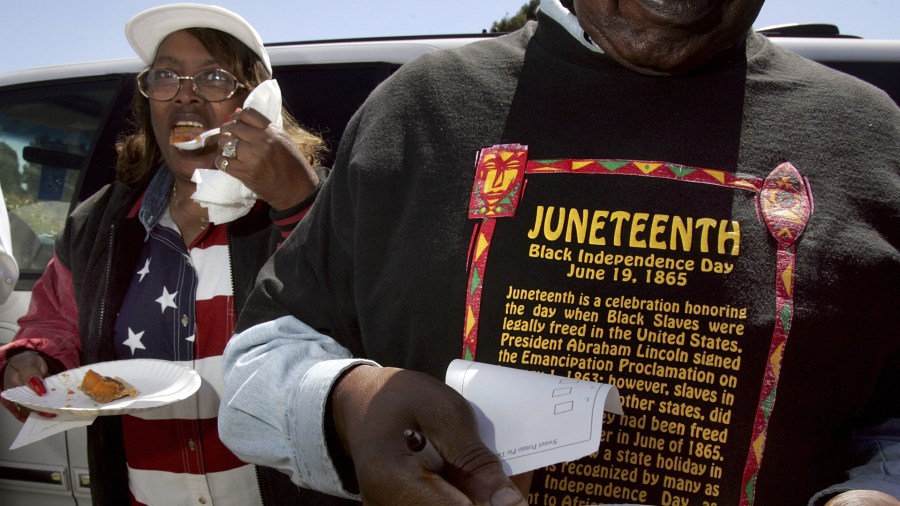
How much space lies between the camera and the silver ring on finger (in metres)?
2.28

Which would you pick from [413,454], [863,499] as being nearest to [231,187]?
[413,454]

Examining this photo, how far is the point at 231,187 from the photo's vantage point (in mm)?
2340

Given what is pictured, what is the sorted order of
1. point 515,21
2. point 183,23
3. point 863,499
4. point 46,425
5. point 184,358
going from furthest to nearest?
1. point 515,21
2. point 183,23
3. point 184,358
4. point 46,425
5. point 863,499

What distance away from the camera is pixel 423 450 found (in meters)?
0.87

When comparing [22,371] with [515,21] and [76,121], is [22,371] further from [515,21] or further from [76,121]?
[515,21]

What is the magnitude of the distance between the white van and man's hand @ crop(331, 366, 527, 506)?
2.25 metres

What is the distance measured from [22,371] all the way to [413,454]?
1.97 m

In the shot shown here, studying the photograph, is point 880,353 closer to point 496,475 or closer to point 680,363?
point 680,363

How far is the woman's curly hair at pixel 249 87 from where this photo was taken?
2646 millimetres

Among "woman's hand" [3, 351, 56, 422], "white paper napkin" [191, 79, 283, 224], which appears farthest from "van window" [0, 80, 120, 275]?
"white paper napkin" [191, 79, 283, 224]

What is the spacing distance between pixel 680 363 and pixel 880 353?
0.92 ft

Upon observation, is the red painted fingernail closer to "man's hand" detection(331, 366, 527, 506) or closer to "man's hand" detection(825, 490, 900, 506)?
"man's hand" detection(331, 366, 527, 506)

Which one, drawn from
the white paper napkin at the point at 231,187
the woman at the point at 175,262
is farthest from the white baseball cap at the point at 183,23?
the white paper napkin at the point at 231,187

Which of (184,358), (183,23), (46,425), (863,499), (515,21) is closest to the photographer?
(863,499)
